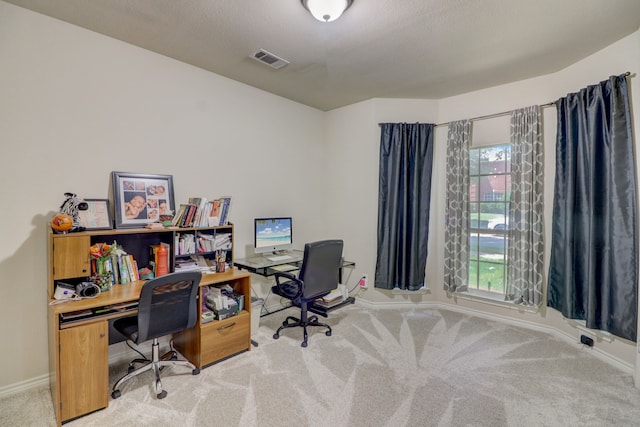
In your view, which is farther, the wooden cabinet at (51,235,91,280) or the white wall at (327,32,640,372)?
the white wall at (327,32,640,372)

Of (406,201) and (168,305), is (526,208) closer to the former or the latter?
(406,201)

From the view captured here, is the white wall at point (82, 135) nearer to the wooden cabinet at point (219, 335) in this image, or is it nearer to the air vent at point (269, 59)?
the air vent at point (269, 59)

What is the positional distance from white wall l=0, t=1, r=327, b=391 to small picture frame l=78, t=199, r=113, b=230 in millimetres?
100

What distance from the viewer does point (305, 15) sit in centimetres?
211

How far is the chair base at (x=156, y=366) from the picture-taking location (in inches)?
80.2

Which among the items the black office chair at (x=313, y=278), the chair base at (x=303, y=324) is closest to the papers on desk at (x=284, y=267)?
the black office chair at (x=313, y=278)

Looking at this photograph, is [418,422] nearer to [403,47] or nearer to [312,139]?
[403,47]

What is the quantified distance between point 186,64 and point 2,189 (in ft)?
5.77

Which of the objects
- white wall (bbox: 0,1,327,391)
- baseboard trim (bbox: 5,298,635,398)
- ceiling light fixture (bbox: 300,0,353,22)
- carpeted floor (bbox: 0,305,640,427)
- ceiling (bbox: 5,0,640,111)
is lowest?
carpeted floor (bbox: 0,305,640,427)

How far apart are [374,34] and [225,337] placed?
8.96 ft

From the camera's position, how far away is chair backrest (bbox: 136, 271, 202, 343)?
1.96 metres

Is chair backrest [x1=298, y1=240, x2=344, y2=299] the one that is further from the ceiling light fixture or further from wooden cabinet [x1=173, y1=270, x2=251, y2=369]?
the ceiling light fixture

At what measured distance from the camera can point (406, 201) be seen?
12.2 feet

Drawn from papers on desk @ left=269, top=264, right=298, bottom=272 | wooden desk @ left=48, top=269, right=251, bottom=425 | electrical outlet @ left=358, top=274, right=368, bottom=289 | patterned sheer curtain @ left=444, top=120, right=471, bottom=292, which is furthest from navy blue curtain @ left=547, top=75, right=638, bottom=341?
wooden desk @ left=48, top=269, right=251, bottom=425
